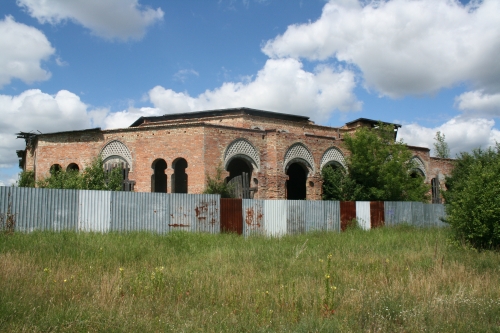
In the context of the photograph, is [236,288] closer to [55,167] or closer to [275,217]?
[275,217]

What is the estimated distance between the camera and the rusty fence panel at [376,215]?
17.0 meters

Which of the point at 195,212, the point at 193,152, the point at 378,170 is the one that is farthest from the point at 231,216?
the point at 378,170

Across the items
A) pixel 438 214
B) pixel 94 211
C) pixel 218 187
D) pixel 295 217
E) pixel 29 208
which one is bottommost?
pixel 438 214

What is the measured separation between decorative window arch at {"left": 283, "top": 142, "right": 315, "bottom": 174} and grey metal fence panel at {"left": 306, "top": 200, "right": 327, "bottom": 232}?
5174 millimetres

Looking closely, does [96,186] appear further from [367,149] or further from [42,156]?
[367,149]

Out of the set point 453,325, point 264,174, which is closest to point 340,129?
point 264,174

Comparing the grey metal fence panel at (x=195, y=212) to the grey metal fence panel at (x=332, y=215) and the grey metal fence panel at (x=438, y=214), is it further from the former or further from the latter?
the grey metal fence panel at (x=438, y=214)

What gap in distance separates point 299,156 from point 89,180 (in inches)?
398

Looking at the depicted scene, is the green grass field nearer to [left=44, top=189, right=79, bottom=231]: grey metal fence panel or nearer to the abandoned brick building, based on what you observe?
[left=44, top=189, right=79, bottom=231]: grey metal fence panel

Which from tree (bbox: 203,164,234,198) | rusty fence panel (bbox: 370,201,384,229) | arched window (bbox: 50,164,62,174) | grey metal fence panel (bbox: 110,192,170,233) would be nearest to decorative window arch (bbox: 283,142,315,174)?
tree (bbox: 203,164,234,198)

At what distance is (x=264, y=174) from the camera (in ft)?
66.7

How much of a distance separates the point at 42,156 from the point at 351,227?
16.1m

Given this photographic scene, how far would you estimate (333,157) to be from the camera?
22.7m

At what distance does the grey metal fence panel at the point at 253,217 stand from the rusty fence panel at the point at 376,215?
206 inches
